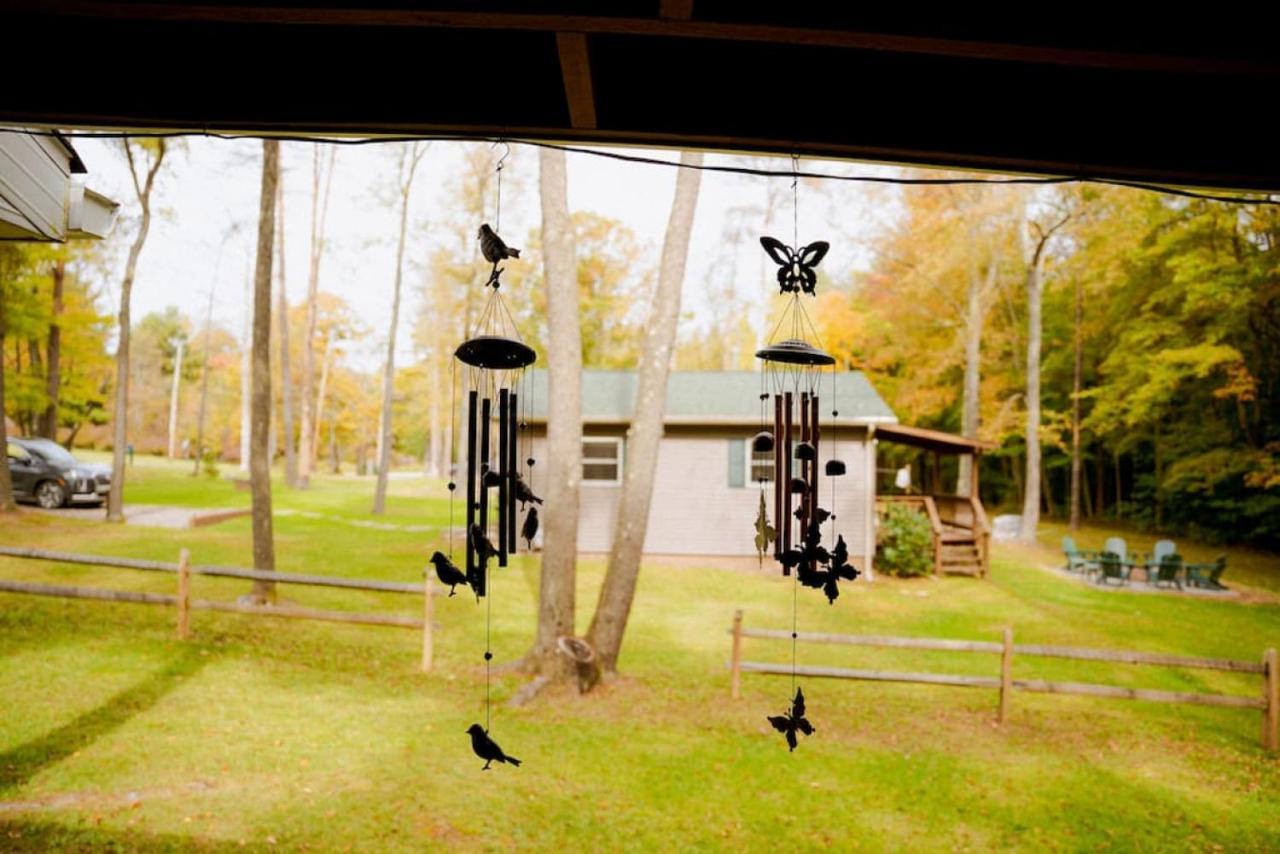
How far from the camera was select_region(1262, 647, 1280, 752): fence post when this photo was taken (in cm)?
720

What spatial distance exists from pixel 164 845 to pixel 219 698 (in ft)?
8.93

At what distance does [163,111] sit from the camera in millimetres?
2539

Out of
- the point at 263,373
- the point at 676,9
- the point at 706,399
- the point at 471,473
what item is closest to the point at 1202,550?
the point at 706,399

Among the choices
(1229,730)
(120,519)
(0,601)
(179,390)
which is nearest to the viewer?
(1229,730)

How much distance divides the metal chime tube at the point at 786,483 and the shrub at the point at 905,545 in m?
13.8

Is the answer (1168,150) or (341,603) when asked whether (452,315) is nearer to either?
(341,603)

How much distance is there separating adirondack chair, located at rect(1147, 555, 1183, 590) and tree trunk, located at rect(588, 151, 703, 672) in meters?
12.6

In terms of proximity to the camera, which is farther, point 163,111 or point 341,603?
point 341,603

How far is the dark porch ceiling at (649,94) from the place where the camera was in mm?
2314

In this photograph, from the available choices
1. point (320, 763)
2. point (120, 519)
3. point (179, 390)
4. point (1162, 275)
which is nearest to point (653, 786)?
point (320, 763)

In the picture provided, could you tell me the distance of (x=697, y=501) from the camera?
16391 mm

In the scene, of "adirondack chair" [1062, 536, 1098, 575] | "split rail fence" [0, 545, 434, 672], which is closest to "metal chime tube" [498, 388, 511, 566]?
"split rail fence" [0, 545, 434, 672]

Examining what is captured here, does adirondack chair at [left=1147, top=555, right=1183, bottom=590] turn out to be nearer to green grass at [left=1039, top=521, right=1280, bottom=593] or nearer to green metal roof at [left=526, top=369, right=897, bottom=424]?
green grass at [left=1039, top=521, right=1280, bottom=593]

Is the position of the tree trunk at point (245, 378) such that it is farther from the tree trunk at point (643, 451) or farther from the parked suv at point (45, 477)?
the tree trunk at point (643, 451)
